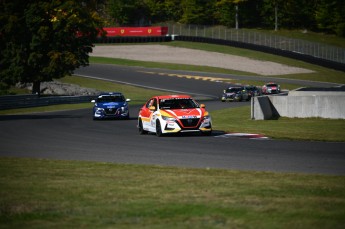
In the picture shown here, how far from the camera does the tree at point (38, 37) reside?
5750cm

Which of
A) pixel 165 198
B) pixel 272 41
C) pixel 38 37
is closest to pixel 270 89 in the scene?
pixel 38 37

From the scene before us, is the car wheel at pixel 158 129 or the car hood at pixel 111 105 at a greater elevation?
the car wheel at pixel 158 129

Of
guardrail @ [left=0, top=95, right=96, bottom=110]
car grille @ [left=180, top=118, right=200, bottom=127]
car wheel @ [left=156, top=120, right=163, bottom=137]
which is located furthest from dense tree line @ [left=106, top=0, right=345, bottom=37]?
car grille @ [left=180, top=118, right=200, bottom=127]

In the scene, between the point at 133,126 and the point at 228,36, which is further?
the point at 228,36

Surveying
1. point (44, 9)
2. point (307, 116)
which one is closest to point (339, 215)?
point (307, 116)

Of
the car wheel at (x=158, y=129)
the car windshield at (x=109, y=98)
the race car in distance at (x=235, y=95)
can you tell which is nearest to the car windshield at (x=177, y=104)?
the car wheel at (x=158, y=129)

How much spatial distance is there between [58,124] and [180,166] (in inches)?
672

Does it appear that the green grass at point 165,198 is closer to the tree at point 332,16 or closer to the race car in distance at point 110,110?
the race car in distance at point 110,110

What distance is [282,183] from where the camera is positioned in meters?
12.8

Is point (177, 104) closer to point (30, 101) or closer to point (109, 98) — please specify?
point (109, 98)

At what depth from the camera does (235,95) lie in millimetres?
55406

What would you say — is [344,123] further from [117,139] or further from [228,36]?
[228,36]

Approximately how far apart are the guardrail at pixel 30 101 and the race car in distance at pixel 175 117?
2375 centimetres

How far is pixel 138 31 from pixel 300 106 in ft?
247
